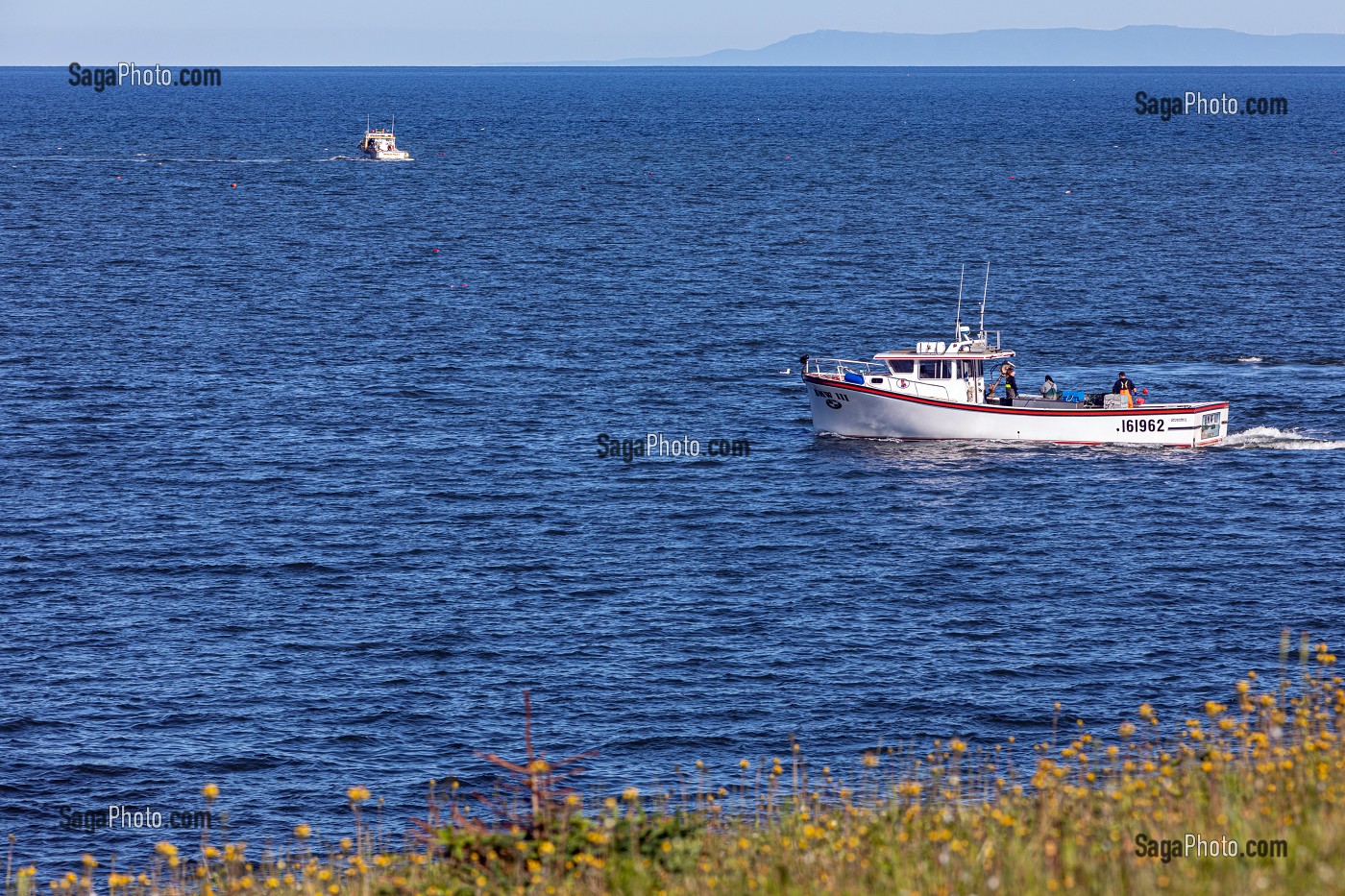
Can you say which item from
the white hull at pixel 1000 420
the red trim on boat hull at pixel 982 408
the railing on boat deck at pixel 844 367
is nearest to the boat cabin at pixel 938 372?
the red trim on boat hull at pixel 982 408

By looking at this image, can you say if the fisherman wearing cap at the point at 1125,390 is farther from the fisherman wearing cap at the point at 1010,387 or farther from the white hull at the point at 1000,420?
the fisherman wearing cap at the point at 1010,387

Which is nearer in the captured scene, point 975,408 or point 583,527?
point 583,527

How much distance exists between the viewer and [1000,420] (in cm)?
6888

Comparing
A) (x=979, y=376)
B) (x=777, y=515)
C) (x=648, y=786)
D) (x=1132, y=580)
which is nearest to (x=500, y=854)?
(x=648, y=786)

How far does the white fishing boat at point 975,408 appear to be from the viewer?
67438 millimetres

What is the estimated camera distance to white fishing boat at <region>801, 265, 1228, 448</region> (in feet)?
221

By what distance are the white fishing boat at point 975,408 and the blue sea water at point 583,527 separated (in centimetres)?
120

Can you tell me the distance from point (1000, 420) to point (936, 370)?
12.5ft

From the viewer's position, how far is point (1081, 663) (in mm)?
43812

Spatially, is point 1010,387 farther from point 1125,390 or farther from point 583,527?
point 583,527

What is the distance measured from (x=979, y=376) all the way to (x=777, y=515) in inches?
580

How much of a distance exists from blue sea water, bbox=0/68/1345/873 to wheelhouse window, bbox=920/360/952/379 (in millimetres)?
3580

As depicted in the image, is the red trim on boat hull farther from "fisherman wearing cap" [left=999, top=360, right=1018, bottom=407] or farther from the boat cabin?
"fisherman wearing cap" [left=999, top=360, right=1018, bottom=407]

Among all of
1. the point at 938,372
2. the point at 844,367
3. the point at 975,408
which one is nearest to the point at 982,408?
the point at 975,408
